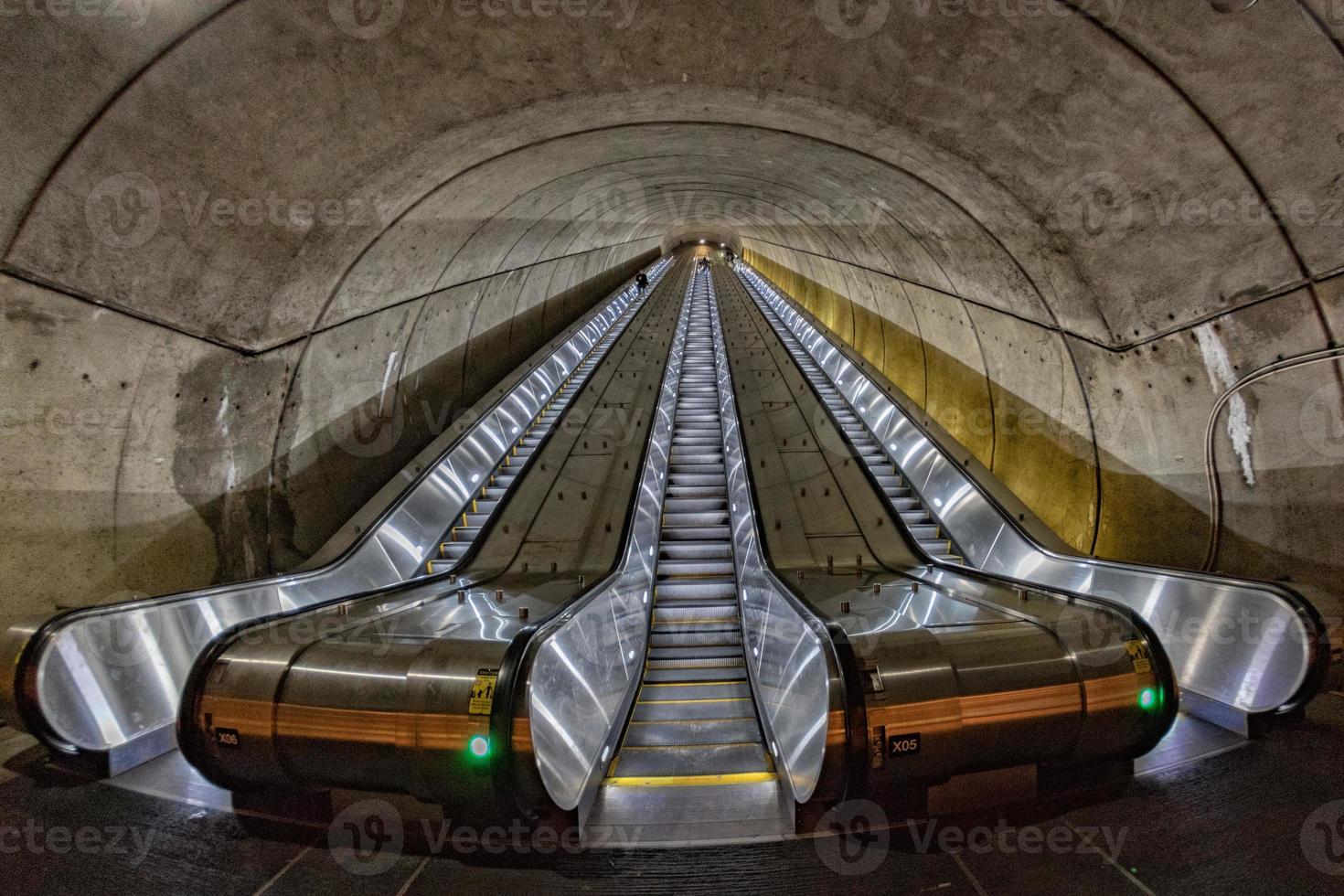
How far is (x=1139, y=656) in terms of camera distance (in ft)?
9.02

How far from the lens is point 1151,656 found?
2746 millimetres

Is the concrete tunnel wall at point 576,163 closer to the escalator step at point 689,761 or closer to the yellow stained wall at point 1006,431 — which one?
the yellow stained wall at point 1006,431

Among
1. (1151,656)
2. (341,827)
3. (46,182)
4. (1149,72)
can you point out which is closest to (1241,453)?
(1151,656)

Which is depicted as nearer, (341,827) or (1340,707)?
(341,827)

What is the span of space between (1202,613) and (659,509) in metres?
4.11

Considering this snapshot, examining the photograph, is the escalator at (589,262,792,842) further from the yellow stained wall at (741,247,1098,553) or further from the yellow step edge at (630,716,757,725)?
the yellow stained wall at (741,247,1098,553)

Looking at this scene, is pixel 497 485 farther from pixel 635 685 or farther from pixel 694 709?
pixel 694 709

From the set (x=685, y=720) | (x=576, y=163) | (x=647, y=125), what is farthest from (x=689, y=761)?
(x=576, y=163)

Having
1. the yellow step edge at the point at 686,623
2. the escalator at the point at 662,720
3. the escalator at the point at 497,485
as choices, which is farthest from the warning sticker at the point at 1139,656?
the escalator at the point at 497,485

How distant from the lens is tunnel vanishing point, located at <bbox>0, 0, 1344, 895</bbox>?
2.53 meters

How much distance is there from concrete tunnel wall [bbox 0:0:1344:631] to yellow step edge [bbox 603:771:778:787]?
3118mm

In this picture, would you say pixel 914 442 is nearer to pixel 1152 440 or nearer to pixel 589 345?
pixel 1152 440

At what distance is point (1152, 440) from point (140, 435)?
258 inches

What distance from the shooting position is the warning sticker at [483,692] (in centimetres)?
251
